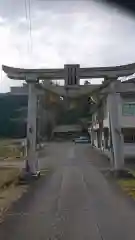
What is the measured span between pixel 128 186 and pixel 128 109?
56.4ft

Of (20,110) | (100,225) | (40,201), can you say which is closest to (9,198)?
(40,201)

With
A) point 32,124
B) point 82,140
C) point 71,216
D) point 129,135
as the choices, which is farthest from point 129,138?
point 82,140

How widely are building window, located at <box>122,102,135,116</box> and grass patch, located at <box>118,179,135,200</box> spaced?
14.3m

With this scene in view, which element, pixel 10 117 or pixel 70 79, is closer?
pixel 70 79

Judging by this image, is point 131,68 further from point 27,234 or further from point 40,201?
point 27,234

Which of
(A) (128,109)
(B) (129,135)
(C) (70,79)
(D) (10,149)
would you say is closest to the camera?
(C) (70,79)

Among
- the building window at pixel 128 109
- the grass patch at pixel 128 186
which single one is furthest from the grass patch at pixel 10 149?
the grass patch at pixel 128 186

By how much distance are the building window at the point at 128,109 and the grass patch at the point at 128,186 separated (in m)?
14.3

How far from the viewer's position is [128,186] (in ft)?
59.6

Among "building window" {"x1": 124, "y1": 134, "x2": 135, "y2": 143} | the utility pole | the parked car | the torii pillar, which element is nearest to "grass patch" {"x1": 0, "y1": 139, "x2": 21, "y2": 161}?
"building window" {"x1": 124, "y1": 134, "x2": 135, "y2": 143}

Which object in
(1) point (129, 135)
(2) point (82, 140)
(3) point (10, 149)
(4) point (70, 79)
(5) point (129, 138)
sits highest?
(4) point (70, 79)

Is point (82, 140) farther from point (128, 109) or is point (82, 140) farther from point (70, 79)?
point (70, 79)

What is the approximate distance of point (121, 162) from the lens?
22375 millimetres

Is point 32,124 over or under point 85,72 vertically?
under
